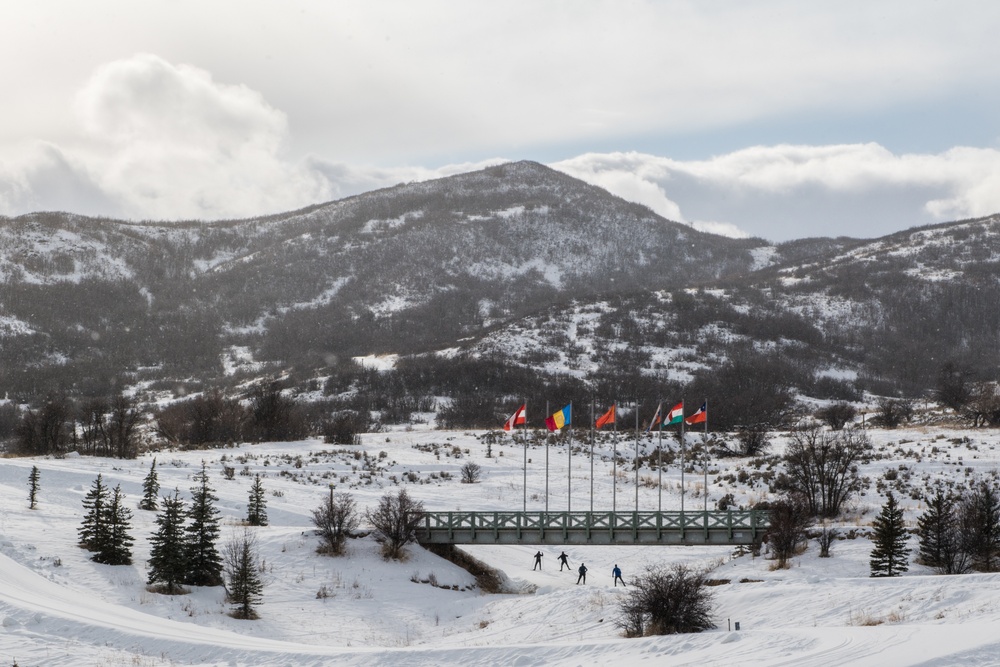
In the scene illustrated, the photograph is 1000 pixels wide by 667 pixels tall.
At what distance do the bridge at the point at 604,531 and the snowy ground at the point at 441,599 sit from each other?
4.31 ft

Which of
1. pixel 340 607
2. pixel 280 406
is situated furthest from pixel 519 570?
pixel 280 406

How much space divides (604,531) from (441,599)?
30.7ft

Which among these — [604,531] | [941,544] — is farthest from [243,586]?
[941,544]

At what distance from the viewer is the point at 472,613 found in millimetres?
33000

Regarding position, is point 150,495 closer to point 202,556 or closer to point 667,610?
point 202,556

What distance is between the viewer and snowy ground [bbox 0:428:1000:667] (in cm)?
2044

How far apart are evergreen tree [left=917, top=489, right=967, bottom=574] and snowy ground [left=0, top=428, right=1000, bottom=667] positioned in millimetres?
822

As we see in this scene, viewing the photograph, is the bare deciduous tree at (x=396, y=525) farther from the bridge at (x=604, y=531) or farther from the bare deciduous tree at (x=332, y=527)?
the bare deciduous tree at (x=332, y=527)

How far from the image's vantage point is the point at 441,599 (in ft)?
114

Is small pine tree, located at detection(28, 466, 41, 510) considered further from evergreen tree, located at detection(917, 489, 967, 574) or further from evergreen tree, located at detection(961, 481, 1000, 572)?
evergreen tree, located at detection(961, 481, 1000, 572)

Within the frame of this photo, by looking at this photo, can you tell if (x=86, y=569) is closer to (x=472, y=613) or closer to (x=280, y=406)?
A: (x=472, y=613)

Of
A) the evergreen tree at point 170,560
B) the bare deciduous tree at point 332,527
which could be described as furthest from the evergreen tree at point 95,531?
the bare deciduous tree at point 332,527

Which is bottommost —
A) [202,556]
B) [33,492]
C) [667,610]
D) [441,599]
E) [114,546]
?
[441,599]

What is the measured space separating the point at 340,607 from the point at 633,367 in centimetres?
14410
